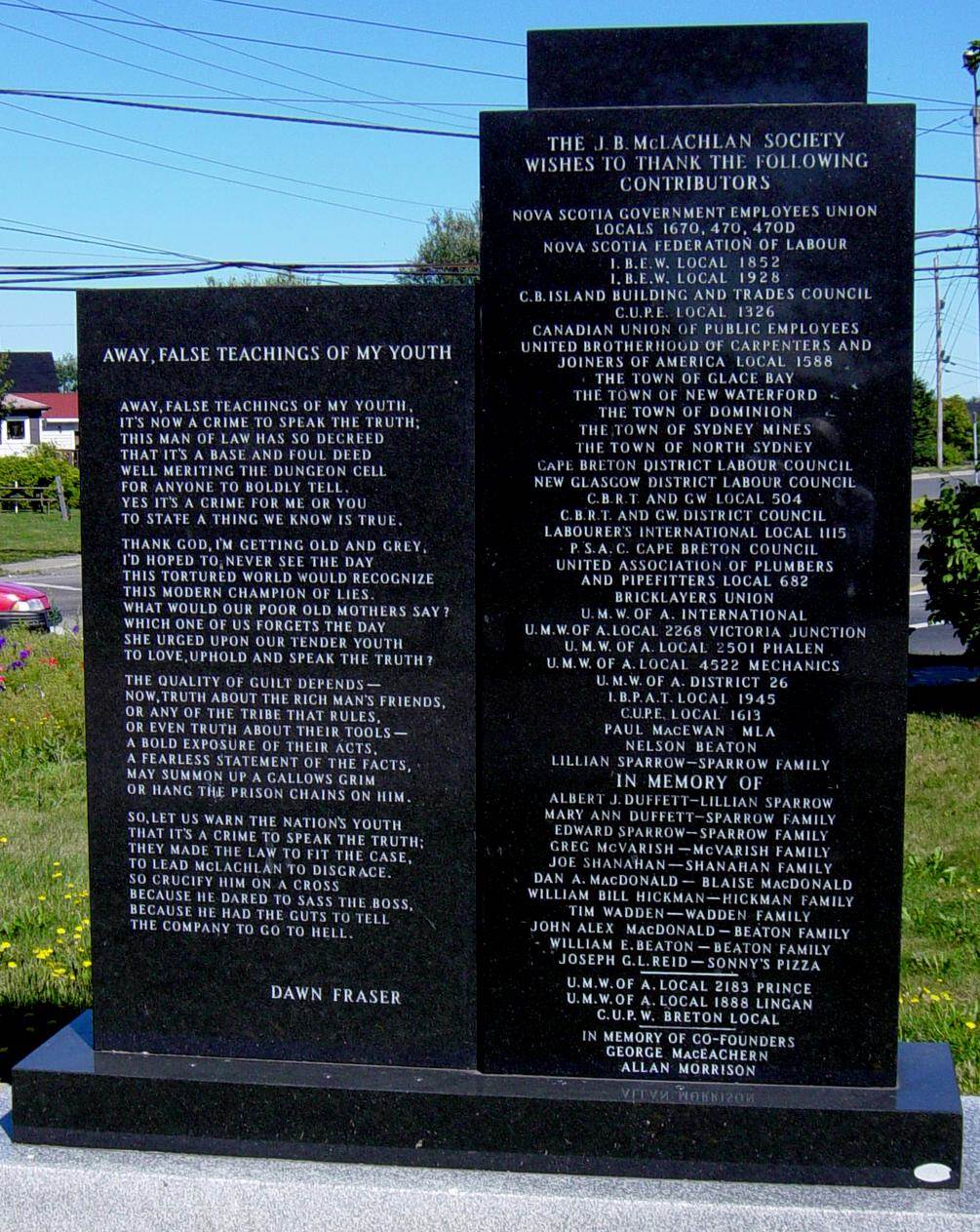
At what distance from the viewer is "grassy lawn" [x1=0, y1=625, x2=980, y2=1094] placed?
5090 mm

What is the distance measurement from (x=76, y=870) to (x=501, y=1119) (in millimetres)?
4095

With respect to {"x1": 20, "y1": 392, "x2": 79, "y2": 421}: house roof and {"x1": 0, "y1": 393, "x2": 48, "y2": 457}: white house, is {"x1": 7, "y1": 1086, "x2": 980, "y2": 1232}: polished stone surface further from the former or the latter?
{"x1": 20, "y1": 392, "x2": 79, "y2": 421}: house roof

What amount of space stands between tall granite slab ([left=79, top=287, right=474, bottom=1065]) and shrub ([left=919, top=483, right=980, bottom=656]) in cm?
852

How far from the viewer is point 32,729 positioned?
961 centimetres

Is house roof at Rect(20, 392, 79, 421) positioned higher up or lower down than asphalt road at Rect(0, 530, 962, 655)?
higher up

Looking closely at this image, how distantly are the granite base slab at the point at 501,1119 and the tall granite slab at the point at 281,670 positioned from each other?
5.8 inches

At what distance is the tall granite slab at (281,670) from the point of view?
137 inches

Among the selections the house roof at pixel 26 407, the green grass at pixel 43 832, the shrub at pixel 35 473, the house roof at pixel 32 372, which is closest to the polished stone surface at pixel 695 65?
the green grass at pixel 43 832

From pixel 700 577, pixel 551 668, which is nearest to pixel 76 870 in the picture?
pixel 551 668

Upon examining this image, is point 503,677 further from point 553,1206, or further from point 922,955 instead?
point 922,955

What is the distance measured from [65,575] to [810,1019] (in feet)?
85.2

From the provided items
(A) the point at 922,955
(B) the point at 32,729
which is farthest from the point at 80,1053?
(B) the point at 32,729

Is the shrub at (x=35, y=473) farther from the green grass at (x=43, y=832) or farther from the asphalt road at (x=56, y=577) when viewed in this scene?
the green grass at (x=43, y=832)

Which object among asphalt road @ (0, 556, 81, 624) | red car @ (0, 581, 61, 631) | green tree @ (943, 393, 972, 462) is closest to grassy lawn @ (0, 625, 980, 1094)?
red car @ (0, 581, 61, 631)
